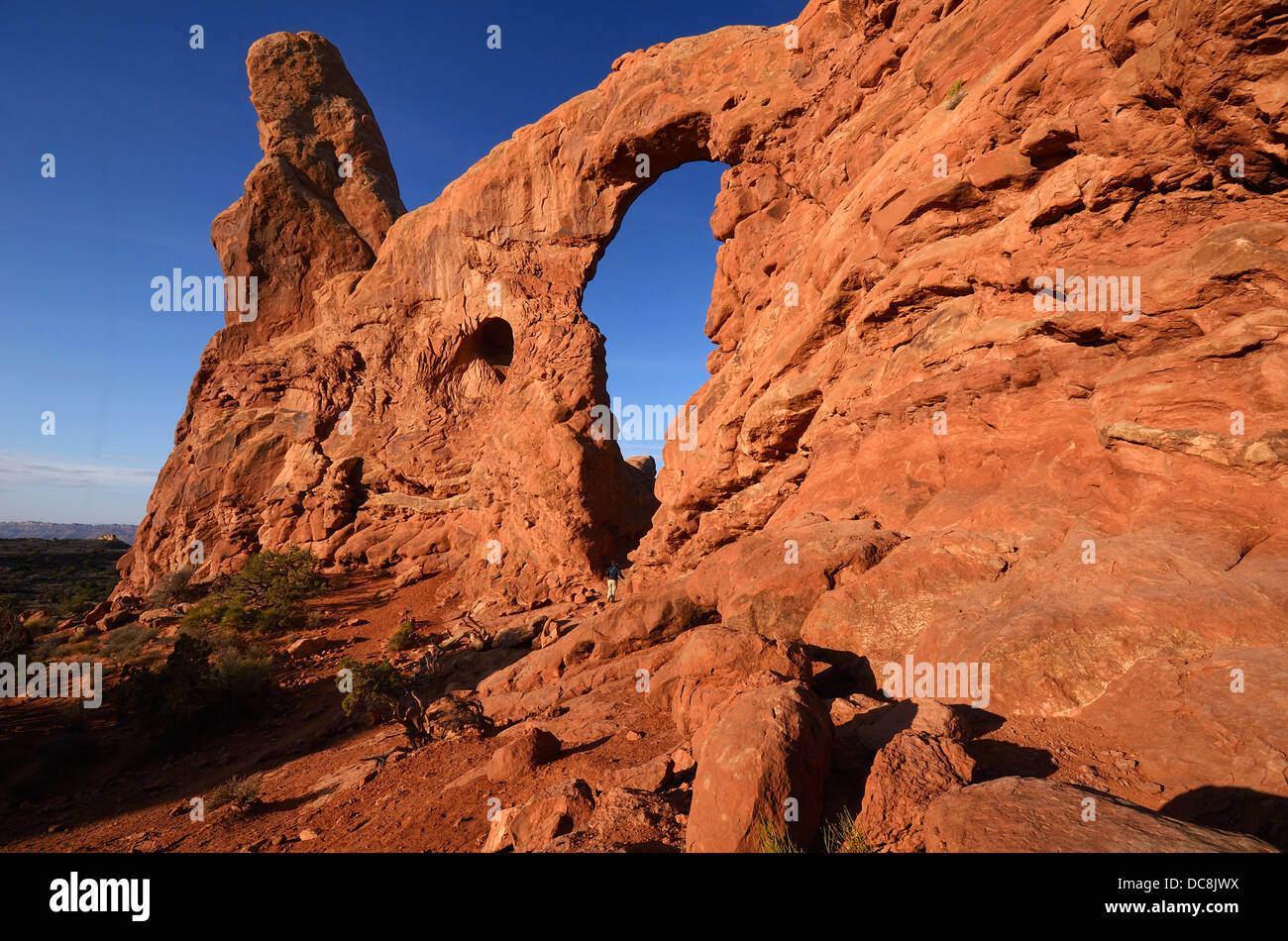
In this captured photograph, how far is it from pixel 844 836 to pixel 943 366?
283 inches

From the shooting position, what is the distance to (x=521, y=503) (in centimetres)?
1914

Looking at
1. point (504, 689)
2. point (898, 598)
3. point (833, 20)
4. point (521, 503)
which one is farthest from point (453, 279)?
point (898, 598)

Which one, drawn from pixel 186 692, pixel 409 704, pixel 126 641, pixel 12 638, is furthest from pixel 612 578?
pixel 12 638

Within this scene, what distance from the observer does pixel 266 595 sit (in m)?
19.7

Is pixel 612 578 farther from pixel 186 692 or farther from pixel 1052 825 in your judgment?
pixel 1052 825

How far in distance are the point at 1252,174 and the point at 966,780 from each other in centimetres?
742

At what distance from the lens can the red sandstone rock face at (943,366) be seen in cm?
550

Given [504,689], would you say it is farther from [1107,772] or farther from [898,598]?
[1107,772]

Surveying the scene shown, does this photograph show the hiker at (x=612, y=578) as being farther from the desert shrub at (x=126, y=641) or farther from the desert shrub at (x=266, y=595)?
the desert shrub at (x=126, y=641)

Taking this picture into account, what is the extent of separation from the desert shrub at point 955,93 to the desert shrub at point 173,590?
2739 cm

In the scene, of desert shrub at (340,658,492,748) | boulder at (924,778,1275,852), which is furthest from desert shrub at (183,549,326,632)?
boulder at (924,778,1275,852)

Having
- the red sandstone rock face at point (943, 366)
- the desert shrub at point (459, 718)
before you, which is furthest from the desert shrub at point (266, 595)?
the desert shrub at point (459, 718)
